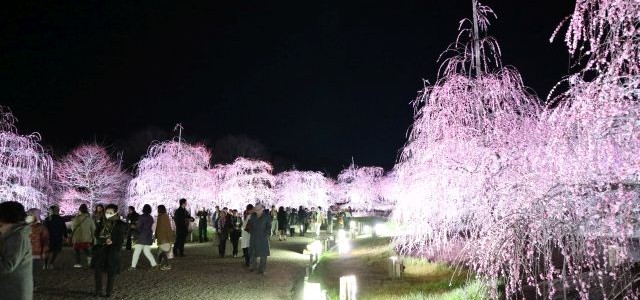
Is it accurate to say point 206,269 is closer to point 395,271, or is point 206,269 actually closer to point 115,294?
point 115,294

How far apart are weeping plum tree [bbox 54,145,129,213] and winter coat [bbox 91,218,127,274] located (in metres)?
31.9

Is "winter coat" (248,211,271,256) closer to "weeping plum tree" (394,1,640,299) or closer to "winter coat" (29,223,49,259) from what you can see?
"winter coat" (29,223,49,259)

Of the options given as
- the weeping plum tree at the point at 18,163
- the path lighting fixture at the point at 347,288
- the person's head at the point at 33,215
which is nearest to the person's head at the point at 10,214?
the person's head at the point at 33,215

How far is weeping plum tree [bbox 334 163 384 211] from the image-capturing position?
215ft

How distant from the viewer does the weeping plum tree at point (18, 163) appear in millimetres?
17203

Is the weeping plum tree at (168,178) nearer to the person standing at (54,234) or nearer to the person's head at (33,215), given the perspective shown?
the person standing at (54,234)

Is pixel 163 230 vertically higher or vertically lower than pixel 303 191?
lower

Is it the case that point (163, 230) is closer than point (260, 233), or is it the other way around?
point (260, 233)

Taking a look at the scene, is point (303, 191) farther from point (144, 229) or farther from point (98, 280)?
point (98, 280)

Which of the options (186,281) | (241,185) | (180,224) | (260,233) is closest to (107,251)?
(186,281)

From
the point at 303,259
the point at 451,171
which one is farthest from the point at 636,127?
the point at 303,259

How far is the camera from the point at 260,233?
39.8 feet

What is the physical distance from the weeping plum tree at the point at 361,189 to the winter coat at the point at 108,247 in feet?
185

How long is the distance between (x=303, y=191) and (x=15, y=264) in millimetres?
47767
